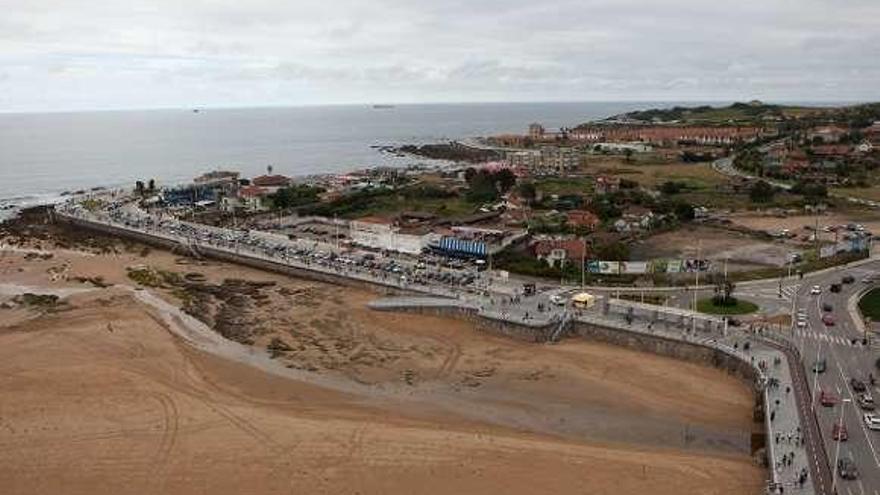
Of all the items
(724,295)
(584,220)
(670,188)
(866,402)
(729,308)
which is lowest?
(866,402)

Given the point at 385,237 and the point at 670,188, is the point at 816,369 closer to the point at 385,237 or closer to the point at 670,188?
the point at 385,237

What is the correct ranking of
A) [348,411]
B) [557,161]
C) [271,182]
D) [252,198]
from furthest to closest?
[557,161] < [271,182] < [252,198] < [348,411]

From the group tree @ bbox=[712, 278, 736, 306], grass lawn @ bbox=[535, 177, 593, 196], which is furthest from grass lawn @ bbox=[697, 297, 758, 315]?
grass lawn @ bbox=[535, 177, 593, 196]

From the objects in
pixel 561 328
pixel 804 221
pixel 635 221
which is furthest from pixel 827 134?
pixel 561 328

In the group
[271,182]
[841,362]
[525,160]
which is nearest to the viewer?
[841,362]

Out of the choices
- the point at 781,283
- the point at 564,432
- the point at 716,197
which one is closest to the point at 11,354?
the point at 564,432

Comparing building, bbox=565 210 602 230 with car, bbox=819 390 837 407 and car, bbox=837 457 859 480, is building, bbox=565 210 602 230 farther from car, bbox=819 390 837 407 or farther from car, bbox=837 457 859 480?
car, bbox=837 457 859 480

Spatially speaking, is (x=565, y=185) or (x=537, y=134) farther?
(x=537, y=134)

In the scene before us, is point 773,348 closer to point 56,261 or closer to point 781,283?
point 781,283
